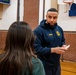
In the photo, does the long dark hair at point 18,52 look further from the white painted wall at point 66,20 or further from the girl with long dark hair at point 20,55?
the white painted wall at point 66,20

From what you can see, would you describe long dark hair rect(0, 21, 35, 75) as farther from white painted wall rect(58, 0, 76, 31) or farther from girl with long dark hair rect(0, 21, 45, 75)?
white painted wall rect(58, 0, 76, 31)

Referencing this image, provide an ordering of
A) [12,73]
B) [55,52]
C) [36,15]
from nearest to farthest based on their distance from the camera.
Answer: [12,73] → [55,52] → [36,15]

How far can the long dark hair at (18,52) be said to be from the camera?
3.27 ft

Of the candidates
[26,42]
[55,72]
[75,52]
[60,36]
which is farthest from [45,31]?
[75,52]

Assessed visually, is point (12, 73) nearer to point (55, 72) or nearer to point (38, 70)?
point (38, 70)

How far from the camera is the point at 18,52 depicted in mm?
1022

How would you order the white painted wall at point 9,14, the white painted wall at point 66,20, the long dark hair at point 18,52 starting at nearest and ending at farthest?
1. the long dark hair at point 18,52
2. the white painted wall at point 66,20
3. the white painted wall at point 9,14

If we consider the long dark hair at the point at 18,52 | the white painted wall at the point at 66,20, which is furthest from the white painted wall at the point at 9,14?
the long dark hair at the point at 18,52

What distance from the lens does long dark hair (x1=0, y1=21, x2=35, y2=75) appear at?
1.00 metres

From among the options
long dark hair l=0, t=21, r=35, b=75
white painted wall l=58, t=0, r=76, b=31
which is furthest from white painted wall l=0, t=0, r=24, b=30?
long dark hair l=0, t=21, r=35, b=75

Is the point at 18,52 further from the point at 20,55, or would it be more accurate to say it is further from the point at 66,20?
the point at 66,20

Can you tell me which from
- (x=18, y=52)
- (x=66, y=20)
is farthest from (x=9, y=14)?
(x=18, y=52)

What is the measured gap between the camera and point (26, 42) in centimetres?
103

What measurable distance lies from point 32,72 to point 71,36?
4527mm
